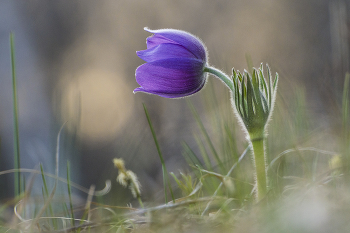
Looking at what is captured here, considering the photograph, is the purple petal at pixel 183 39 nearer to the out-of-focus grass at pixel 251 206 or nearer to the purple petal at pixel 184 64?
the purple petal at pixel 184 64

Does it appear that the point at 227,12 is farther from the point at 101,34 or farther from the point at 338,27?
the point at 338,27

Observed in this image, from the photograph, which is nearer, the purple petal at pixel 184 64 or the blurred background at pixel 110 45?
the purple petal at pixel 184 64

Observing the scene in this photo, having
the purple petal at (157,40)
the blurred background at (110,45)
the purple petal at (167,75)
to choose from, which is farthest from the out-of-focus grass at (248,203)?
the blurred background at (110,45)

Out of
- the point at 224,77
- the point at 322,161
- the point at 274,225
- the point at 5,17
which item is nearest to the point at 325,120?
the point at 322,161

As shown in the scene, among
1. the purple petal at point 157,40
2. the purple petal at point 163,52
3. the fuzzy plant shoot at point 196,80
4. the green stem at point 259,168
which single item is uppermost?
the purple petal at point 157,40

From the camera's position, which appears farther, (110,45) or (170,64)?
(110,45)

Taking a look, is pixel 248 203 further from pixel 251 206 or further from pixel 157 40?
pixel 157 40

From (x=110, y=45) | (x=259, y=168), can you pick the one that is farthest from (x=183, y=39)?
(x=110, y=45)
